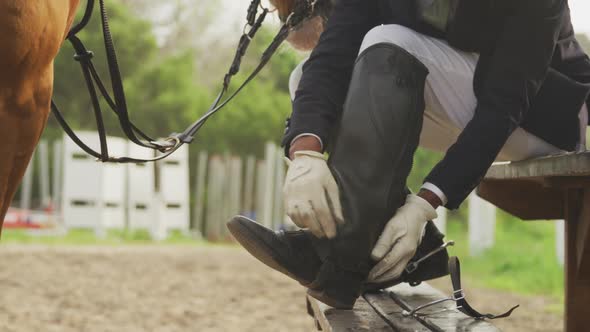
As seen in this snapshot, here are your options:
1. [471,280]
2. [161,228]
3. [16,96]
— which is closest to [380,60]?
[16,96]

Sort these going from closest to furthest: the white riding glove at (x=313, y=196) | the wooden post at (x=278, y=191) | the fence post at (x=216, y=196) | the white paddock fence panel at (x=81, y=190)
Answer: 1. the white riding glove at (x=313, y=196)
2. the white paddock fence panel at (x=81, y=190)
3. the wooden post at (x=278, y=191)
4. the fence post at (x=216, y=196)

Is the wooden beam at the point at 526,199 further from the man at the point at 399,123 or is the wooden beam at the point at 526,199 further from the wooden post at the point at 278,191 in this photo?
the wooden post at the point at 278,191

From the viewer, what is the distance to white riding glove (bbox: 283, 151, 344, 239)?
130 cm

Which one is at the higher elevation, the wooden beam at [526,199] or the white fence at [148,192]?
the wooden beam at [526,199]

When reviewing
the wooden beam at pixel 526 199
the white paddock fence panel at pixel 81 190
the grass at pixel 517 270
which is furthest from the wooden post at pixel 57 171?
the wooden beam at pixel 526 199

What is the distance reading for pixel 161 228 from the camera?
1109 cm

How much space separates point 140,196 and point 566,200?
9.89 metres

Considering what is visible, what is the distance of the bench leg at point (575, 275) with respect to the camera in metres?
1.70

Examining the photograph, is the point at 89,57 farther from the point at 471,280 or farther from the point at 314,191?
the point at 471,280

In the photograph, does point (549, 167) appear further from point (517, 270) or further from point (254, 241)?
point (517, 270)

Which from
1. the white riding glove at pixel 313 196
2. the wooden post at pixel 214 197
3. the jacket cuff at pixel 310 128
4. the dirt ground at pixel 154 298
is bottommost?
the wooden post at pixel 214 197

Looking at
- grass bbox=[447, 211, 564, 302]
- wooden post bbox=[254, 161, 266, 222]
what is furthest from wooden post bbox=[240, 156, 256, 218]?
grass bbox=[447, 211, 564, 302]

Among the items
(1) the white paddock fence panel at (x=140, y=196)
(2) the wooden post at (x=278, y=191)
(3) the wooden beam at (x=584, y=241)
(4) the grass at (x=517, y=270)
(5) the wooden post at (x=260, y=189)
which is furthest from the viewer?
(5) the wooden post at (x=260, y=189)

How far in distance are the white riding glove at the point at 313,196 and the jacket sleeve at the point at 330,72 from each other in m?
0.10
